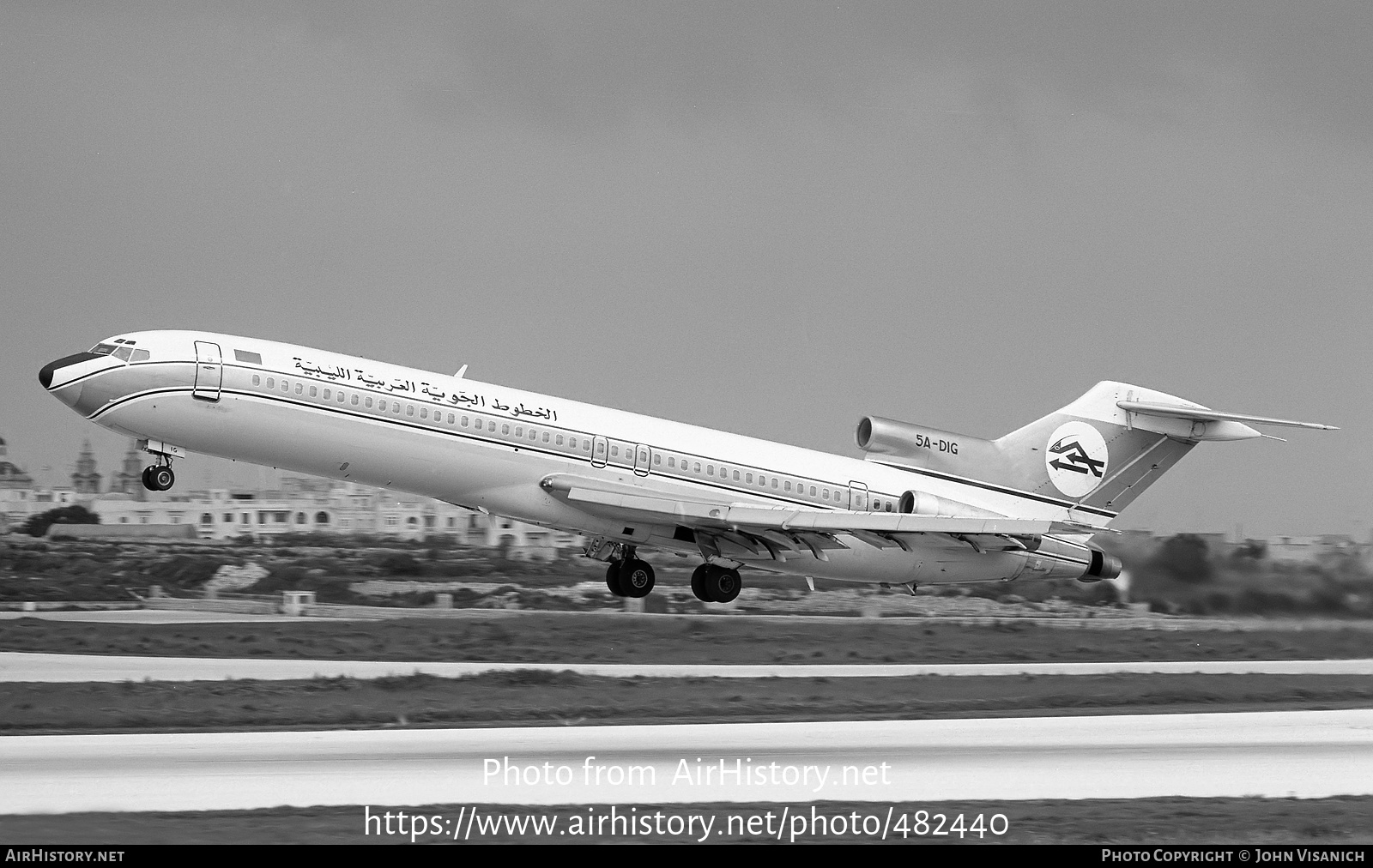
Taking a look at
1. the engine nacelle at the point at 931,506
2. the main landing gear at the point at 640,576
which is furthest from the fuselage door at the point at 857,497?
the main landing gear at the point at 640,576

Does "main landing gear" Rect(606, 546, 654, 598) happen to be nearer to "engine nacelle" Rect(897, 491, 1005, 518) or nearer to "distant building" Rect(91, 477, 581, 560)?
"engine nacelle" Rect(897, 491, 1005, 518)

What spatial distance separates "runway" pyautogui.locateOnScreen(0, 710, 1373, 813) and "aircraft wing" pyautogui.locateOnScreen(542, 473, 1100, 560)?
4.13 m

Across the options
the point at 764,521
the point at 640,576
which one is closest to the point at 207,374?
the point at 640,576

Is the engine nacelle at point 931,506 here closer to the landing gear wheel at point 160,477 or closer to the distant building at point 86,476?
the landing gear wheel at point 160,477

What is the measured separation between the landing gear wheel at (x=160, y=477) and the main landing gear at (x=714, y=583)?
37.2 ft

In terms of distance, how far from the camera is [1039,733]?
36.5 metres

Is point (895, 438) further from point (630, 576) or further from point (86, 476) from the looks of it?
point (86, 476)

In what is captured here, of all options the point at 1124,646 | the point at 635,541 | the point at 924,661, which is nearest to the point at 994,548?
the point at 635,541

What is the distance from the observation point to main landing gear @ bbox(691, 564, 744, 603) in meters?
36.9

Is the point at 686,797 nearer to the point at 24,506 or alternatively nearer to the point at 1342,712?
the point at 1342,712

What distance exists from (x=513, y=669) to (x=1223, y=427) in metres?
17.8

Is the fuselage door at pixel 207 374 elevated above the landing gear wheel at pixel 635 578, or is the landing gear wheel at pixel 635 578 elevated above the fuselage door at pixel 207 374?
Result: the fuselage door at pixel 207 374

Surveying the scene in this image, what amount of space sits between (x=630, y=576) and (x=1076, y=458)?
11.4m

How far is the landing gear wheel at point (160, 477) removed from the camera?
31.5m
